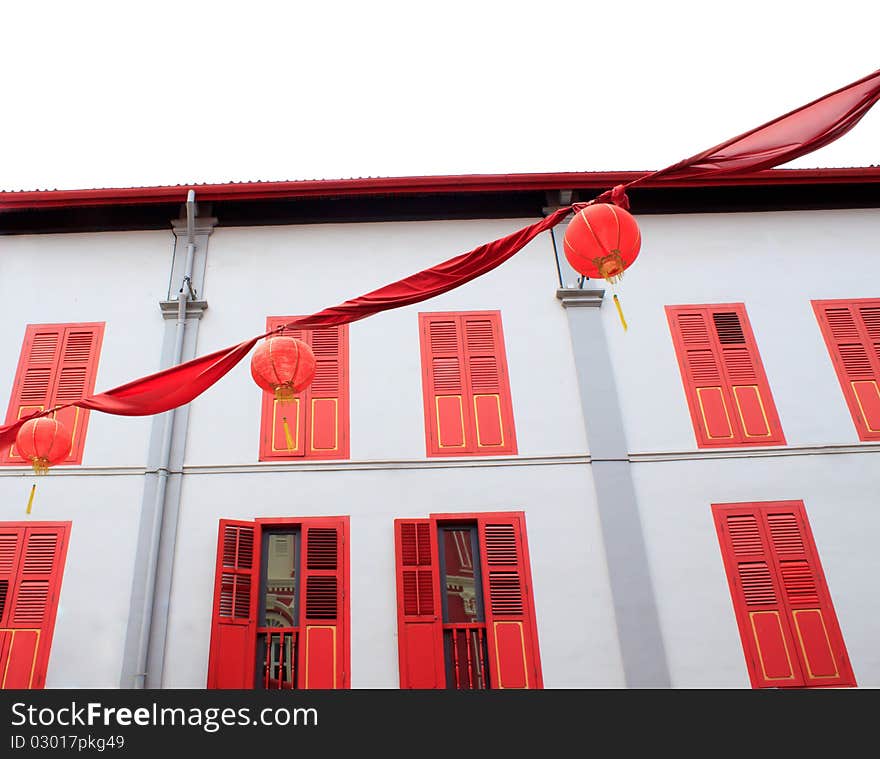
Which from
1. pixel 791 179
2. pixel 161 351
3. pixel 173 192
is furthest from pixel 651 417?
pixel 173 192

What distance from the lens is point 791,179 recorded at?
924cm

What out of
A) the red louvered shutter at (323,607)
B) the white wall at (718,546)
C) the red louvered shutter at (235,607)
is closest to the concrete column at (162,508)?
the red louvered shutter at (235,607)

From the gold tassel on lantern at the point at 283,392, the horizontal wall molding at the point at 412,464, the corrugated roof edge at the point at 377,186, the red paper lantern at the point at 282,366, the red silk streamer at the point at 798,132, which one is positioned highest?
the corrugated roof edge at the point at 377,186

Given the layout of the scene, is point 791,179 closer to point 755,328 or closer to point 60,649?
point 755,328

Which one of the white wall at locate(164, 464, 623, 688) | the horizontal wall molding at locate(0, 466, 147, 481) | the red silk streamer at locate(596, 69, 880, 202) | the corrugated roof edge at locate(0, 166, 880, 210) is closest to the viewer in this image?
the red silk streamer at locate(596, 69, 880, 202)

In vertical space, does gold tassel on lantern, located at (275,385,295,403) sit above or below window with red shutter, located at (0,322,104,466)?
below

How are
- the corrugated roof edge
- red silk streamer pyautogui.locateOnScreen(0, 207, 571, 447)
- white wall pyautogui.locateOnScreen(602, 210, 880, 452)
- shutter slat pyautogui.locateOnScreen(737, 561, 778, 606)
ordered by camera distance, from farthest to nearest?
1. the corrugated roof edge
2. white wall pyautogui.locateOnScreen(602, 210, 880, 452)
3. shutter slat pyautogui.locateOnScreen(737, 561, 778, 606)
4. red silk streamer pyautogui.locateOnScreen(0, 207, 571, 447)

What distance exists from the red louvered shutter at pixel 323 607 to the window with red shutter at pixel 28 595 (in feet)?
7.12

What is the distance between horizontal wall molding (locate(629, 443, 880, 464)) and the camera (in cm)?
782

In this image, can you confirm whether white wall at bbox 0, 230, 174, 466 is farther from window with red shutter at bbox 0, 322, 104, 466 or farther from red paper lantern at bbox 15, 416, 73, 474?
red paper lantern at bbox 15, 416, 73, 474

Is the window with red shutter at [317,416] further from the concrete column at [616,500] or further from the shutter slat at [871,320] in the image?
the shutter slat at [871,320]

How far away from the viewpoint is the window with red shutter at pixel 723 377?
26.2 ft

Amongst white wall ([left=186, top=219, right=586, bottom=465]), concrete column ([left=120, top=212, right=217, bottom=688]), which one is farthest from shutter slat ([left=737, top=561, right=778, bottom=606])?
concrete column ([left=120, top=212, right=217, bottom=688])

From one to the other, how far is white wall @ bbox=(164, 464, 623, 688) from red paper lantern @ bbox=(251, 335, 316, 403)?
6.32 feet
